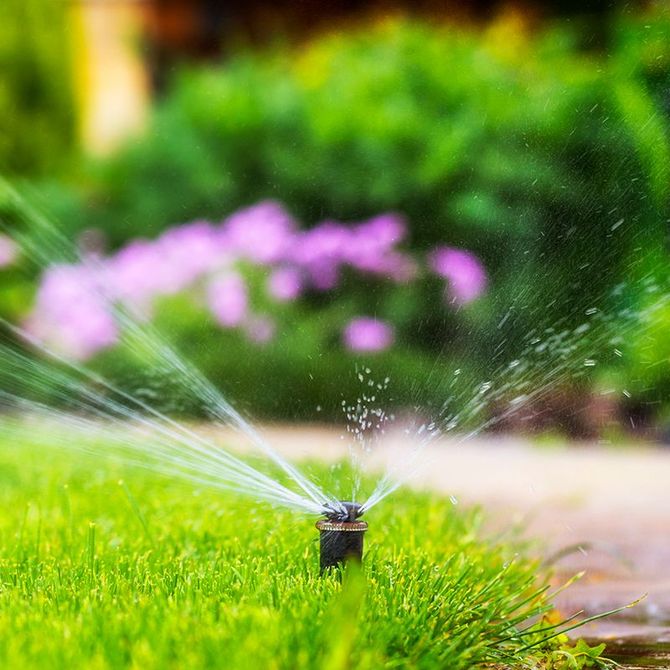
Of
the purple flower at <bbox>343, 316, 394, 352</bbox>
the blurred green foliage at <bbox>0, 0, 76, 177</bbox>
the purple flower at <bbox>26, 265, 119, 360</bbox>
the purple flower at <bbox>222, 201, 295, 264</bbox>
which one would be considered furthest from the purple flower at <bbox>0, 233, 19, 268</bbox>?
the purple flower at <bbox>343, 316, 394, 352</bbox>

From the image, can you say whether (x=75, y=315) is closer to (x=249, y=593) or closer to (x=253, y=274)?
(x=253, y=274)

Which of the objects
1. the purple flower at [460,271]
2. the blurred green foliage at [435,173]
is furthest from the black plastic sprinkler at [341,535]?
the purple flower at [460,271]

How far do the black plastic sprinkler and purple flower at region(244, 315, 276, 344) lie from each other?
3848 mm

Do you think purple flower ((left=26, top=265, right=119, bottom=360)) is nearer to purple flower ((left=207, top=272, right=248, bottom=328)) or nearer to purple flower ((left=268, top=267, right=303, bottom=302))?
purple flower ((left=207, top=272, right=248, bottom=328))

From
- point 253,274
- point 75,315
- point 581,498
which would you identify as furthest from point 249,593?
point 75,315

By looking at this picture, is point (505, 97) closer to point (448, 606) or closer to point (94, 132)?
Result: point (448, 606)

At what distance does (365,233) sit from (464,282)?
76cm

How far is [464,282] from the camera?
18.3ft

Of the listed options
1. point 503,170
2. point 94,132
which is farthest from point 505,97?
point 94,132

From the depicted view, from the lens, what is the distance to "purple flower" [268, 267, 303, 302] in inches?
242

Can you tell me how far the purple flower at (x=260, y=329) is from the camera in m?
6.09

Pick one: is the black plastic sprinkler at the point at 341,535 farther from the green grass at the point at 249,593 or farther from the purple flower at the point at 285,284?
the purple flower at the point at 285,284

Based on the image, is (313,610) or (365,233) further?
(365,233)

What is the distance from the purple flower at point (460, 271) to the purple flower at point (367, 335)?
0.38 metres
